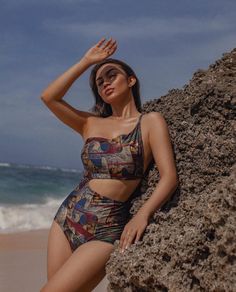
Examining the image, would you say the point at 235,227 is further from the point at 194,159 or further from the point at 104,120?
the point at 104,120

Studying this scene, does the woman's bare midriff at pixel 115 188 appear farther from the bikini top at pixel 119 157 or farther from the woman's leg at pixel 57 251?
the woman's leg at pixel 57 251

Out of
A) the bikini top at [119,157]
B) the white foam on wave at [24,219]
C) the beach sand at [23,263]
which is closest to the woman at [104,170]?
the bikini top at [119,157]

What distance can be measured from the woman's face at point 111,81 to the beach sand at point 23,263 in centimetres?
315

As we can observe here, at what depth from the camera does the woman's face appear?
3.61 meters

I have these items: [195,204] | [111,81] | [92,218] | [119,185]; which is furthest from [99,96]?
[195,204]

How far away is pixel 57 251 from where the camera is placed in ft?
11.2

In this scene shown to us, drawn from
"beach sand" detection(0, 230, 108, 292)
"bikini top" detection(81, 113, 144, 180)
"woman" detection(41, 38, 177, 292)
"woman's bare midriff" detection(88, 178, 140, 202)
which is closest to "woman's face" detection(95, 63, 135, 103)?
"woman" detection(41, 38, 177, 292)

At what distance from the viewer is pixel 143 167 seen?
3393mm

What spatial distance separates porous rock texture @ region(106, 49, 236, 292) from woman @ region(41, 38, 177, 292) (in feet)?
0.31

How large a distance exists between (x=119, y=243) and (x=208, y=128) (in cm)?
87

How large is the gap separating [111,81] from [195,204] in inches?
42.2

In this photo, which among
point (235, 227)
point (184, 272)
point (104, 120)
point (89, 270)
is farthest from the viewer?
point (104, 120)

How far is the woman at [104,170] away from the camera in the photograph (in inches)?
123

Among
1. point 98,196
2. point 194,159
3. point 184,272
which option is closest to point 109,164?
point 98,196
